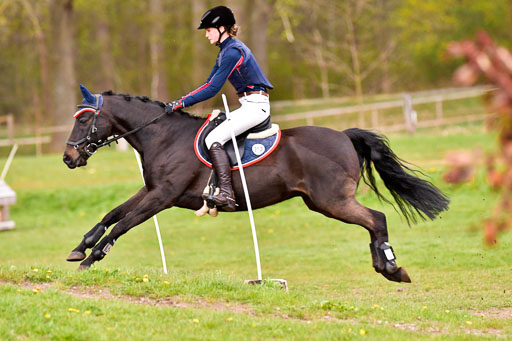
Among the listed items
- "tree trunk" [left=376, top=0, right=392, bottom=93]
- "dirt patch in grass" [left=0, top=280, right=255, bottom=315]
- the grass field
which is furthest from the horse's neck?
"tree trunk" [left=376, top=0, right=392, bottom=93]

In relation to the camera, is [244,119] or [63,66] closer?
[244,119]

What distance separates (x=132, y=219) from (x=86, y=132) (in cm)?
128

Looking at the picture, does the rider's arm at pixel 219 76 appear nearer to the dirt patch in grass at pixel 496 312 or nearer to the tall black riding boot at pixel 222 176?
the tall black riding boot at pixel 222 176

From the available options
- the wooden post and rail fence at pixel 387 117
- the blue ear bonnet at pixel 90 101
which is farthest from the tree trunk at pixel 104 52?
the blue ear bonnet at pixel 90 101

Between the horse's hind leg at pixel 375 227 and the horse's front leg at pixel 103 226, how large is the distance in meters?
2.20

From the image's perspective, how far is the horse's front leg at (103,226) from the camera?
814 cm

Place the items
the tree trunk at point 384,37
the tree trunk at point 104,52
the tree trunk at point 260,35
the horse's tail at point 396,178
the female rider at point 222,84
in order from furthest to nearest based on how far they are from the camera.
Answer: the tree trunk at point 384,37 → the tree trunk at point 104,52 → the tree trunk at point 260,35 → the horse's tail at point 396,178 → the female rider at point 222,84

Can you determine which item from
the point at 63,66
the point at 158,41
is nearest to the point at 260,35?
the point at 158,41

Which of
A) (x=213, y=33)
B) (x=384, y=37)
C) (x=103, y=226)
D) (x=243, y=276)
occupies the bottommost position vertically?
(x=243, y=276)

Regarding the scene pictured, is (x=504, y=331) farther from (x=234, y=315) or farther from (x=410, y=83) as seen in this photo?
(x=410, y=83)

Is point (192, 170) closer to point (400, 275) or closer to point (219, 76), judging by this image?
point (219, 76)

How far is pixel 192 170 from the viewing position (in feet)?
26.9

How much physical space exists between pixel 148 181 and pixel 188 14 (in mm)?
39439

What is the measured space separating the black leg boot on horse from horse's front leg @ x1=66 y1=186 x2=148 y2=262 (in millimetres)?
1051
